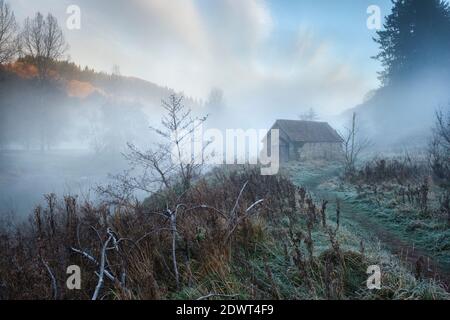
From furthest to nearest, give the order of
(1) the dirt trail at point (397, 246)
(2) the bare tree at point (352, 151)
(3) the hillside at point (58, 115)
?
1. (3) the hillside at point (58, 115)
2. (2) the bare tree at point (352, 151)
3. (1) the dirt trail at point (397, 246)

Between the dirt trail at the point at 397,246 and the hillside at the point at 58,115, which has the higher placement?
the hillside at the point at 58,115

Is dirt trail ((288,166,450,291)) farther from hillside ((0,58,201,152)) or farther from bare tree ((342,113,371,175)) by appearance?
hillside ((0,58,201,152))

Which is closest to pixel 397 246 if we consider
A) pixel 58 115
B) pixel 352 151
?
pixel 352 151

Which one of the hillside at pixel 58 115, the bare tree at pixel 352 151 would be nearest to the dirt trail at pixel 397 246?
the bare tree at pixel 352 151

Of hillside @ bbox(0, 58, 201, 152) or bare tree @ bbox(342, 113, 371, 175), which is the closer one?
bare tree @ bbox(342, 113, 371, 175)

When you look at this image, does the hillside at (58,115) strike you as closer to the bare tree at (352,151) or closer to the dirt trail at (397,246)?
the bare tree at (352,151)

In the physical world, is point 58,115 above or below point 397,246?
above

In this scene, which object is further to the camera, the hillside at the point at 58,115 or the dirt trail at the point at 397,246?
the hillside at the point at 58,115

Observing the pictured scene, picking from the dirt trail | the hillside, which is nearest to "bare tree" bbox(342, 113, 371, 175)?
the dirt trail

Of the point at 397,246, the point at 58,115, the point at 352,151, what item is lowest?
the point at 397,246

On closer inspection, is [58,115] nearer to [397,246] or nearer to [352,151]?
[352,151]
